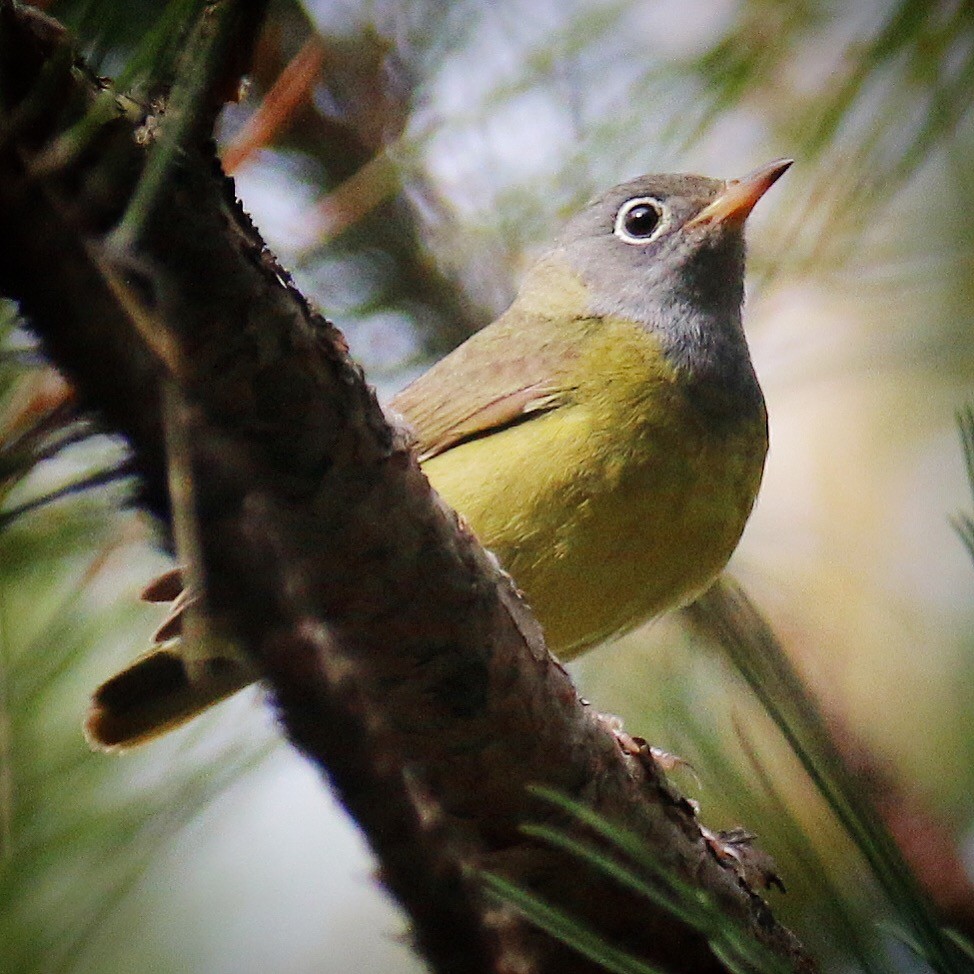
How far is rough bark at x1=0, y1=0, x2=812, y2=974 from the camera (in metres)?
1.64

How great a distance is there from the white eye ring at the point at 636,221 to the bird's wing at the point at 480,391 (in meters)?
0.69

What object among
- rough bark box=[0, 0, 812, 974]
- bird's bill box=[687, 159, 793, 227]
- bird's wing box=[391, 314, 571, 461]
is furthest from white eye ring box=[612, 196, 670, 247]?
rough bark box=[0, 0, 812, 974]

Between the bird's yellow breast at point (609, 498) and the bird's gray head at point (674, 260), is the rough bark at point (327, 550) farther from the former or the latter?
the bird's gray head at point (674, 260)

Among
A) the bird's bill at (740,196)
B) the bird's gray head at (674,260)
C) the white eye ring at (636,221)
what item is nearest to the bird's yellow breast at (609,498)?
the bird's gray head at (674,260)

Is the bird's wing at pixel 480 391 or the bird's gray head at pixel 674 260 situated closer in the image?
the bird's wing at pixel 480 391

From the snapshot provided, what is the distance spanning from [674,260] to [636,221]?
0.77 ft

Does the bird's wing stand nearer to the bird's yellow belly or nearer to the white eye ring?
the bird's yellow belly

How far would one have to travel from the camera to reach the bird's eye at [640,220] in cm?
457

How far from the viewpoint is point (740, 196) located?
4.07 meters

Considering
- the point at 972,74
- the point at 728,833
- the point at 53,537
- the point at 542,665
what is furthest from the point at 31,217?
the point at 728,833

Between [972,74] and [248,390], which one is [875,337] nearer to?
[972,74]

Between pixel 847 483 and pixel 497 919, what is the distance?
3.10m

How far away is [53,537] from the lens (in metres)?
2.46

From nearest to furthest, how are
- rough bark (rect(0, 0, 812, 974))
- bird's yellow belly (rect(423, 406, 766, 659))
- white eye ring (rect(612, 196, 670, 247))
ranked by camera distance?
rough bark (rect(0, 0, 812, 974))
bird's yellow belly (rect(423, 406, 766, 659))
white eye ring (rect(612, 196, 670, 247))
